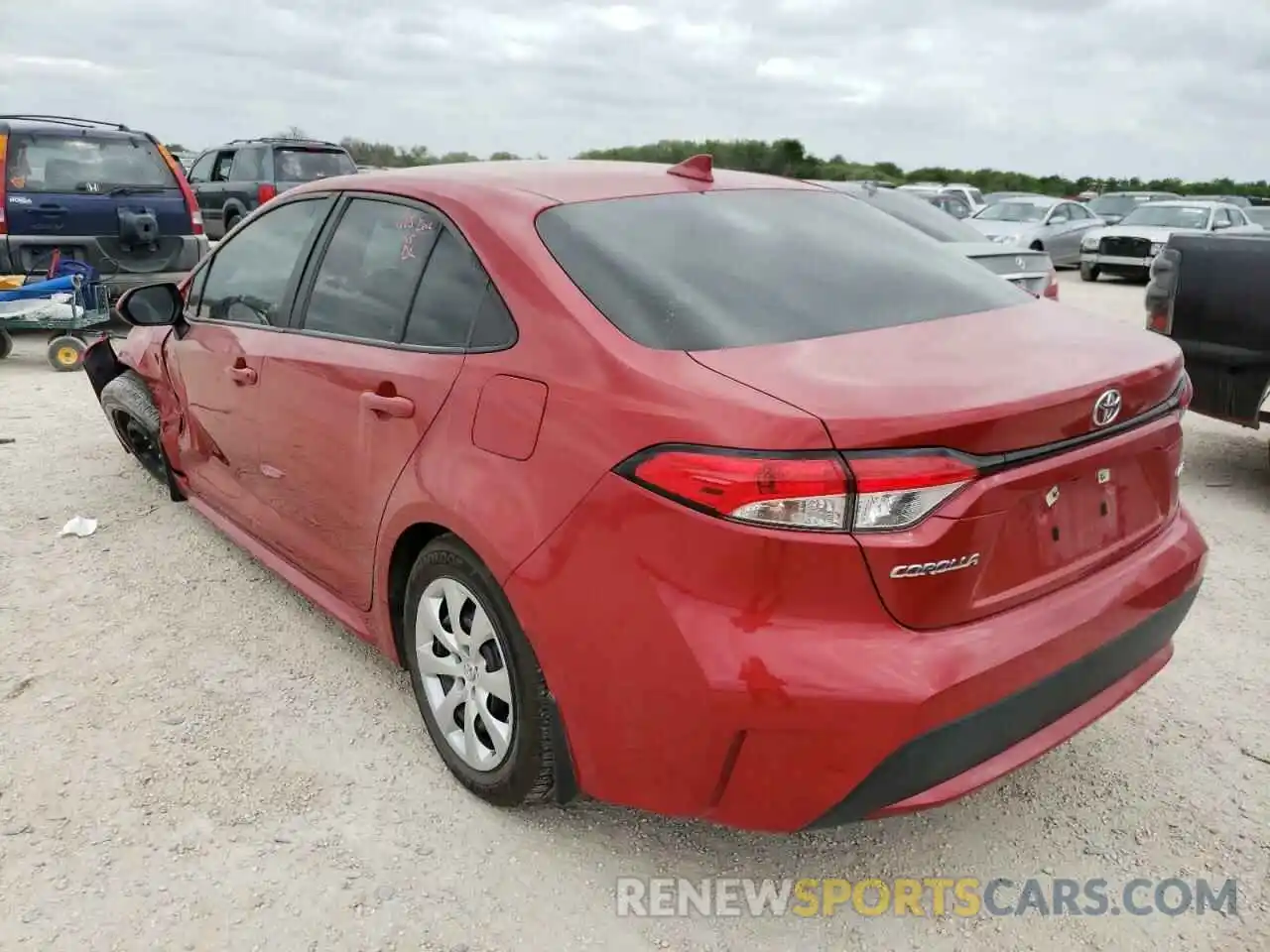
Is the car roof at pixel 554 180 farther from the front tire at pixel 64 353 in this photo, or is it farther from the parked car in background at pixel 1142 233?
the parked car in background at pixel 1142 233

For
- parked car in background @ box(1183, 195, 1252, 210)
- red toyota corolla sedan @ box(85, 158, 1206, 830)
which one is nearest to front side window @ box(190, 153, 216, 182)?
red toyota corolla sedan @ box(85, 158, 1206, 830)

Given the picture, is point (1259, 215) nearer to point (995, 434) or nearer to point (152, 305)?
point (152, 305)

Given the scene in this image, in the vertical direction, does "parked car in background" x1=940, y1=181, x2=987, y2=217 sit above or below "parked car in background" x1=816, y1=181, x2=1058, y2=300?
above

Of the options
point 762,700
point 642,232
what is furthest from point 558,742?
point 642,232

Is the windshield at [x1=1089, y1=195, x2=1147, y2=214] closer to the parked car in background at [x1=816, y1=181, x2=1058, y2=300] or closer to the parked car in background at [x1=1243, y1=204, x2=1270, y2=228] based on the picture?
the parked car in background at [x1=1243, y1=204, x2=1270, y2=228]

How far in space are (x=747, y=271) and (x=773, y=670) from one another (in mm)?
1070

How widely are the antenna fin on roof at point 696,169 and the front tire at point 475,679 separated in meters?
1.32

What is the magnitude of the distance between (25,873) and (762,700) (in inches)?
73.2

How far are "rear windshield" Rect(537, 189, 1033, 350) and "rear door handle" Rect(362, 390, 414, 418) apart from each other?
58 centimetres

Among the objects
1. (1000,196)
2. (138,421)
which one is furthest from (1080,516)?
(1000,196)

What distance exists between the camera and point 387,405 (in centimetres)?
269

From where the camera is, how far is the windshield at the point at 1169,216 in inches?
709

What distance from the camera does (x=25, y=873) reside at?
7.86 ft

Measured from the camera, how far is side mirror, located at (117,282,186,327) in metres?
3.92
